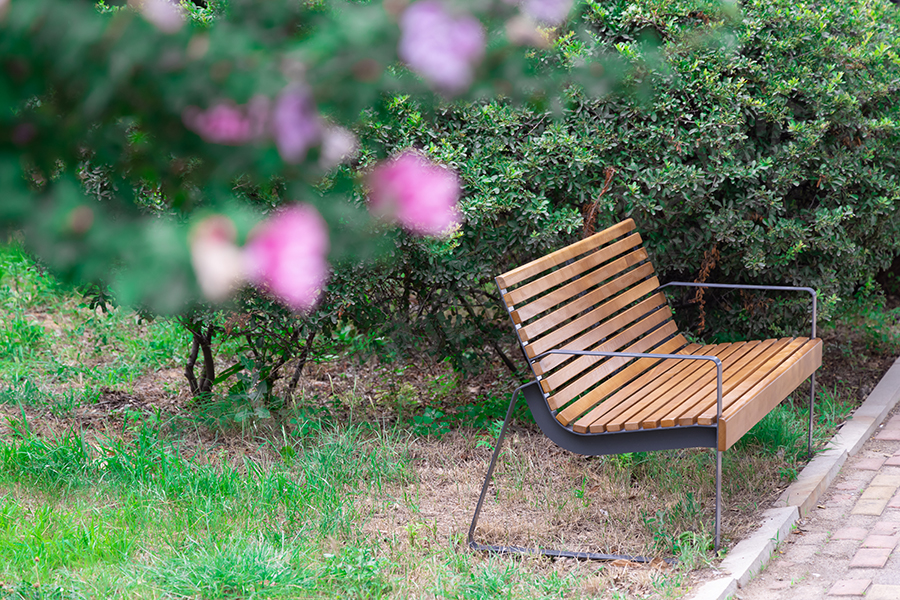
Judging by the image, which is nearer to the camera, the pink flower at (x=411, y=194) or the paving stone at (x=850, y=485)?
the pink flower at (x=411, y=194)

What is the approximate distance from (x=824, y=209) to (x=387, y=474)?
8.04 ft

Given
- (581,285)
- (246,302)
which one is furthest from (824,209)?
(246,302)

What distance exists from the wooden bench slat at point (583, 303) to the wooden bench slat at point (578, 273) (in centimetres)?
5

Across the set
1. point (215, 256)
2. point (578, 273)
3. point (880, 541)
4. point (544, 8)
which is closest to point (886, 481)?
point (880, 541)

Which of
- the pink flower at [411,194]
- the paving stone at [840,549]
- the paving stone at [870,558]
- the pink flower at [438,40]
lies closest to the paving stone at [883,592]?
the paving stone at [870,558]

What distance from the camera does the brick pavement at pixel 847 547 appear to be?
9.10ft

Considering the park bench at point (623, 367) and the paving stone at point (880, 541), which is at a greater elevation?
the park bench at point (623, 367)

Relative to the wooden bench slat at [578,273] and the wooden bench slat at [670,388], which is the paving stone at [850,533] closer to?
the wooden bench slat at [670,388]

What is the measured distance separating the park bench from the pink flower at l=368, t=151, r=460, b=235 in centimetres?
182

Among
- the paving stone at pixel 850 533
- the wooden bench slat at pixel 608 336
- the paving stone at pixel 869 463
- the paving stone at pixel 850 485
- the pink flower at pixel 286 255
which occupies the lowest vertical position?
the paving stone at pixel 850 533

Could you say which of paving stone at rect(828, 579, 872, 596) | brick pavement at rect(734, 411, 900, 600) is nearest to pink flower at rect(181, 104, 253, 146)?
brick pavement at rect(734, 411, 900, 600)

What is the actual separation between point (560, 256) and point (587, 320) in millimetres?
294

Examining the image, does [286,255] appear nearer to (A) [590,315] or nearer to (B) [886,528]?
(A) [590,315]

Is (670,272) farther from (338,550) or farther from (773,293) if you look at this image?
(338,550)
